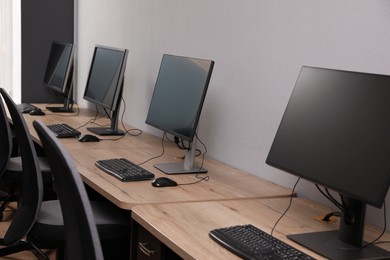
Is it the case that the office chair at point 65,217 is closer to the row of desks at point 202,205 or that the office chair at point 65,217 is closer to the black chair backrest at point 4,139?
the row of desks at point 202,205

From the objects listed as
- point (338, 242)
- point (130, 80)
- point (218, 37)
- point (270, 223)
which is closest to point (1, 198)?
point (130, 80)

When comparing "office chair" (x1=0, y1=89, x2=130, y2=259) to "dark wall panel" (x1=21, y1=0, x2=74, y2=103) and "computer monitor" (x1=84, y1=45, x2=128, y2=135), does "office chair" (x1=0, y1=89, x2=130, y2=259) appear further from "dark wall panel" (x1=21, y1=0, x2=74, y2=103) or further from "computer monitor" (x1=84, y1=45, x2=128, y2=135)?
"dark wall panel" (x1=21, y1=0, x2=74, y2=103)

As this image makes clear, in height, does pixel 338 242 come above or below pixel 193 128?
below

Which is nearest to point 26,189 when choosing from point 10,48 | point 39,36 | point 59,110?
point 59,110

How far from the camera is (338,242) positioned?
1.67m

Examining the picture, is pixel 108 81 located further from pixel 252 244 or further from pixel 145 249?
pixel 252 244

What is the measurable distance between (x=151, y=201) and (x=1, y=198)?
2417mm

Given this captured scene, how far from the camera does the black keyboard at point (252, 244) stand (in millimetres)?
1500

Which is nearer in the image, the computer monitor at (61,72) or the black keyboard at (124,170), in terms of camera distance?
the black keyboard at (124,170)

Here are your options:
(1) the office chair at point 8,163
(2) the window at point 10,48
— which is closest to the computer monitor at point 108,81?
(1) the office chair at point 8,163

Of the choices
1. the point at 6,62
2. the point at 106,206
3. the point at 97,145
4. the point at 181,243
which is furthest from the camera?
the point at 6,62

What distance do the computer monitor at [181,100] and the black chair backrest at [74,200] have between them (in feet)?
2.80

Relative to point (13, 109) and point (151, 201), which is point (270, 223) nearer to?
point (151, 201)

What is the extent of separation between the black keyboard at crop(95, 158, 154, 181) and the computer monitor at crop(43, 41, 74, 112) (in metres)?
1.87
